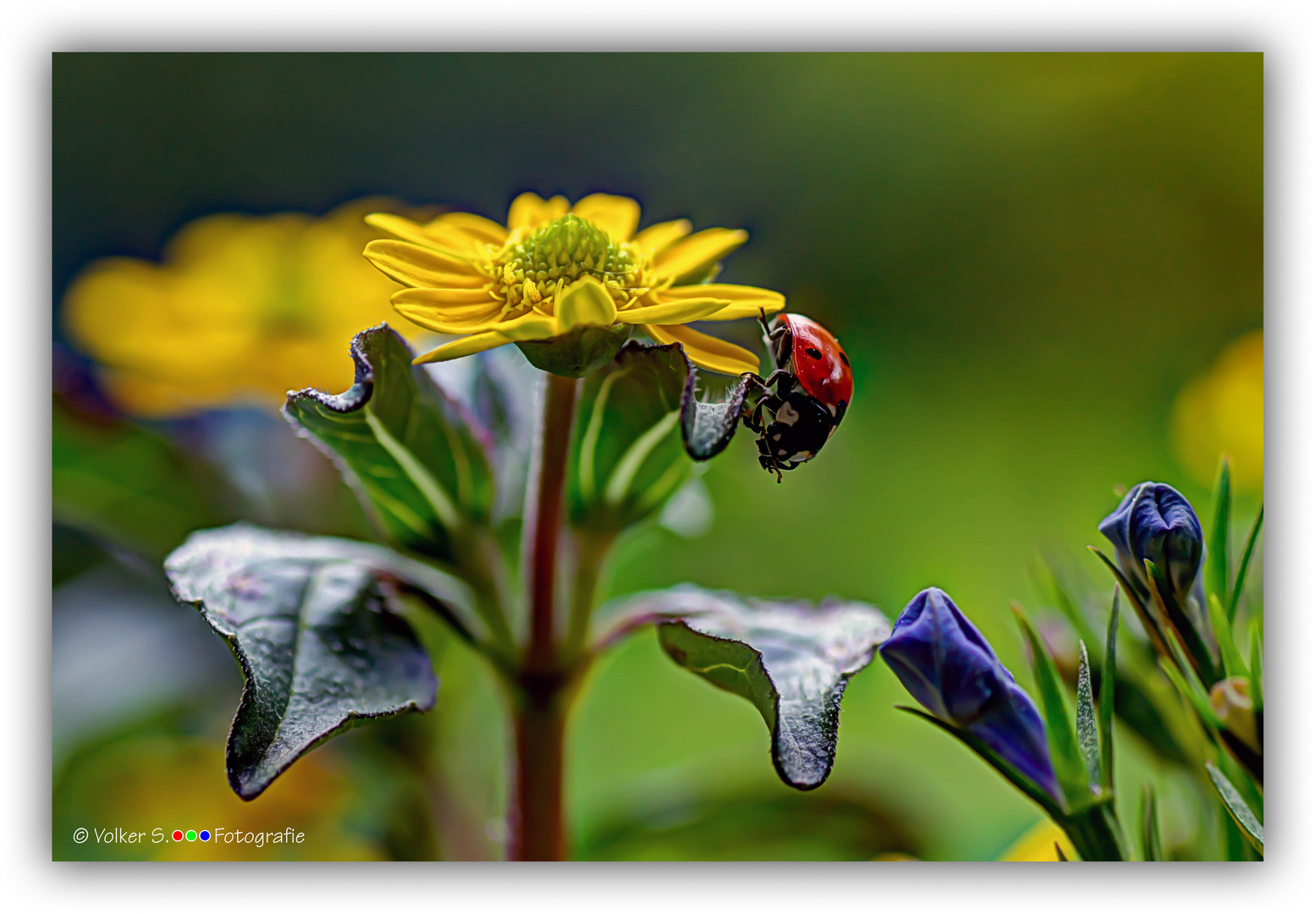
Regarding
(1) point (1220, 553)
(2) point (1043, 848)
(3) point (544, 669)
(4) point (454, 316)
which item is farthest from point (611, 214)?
(2) point (1043, 848)

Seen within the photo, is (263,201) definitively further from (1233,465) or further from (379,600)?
(1233,465)

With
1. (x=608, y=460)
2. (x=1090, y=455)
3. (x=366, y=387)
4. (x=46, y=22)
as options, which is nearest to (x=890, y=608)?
(x=1090, y=455)

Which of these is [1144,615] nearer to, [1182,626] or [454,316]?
[1182,626]

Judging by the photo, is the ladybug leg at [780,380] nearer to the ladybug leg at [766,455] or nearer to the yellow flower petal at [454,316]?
the ladybug leg at [766,455]

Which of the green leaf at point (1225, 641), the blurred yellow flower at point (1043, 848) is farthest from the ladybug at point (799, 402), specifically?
the blurred yellow flower at point (1043, 848)

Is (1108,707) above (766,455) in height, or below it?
below

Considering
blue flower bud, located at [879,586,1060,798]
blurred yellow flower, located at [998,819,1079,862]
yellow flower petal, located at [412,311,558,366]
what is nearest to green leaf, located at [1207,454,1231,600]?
blue flower bud, located at [879,586,1060,798]
